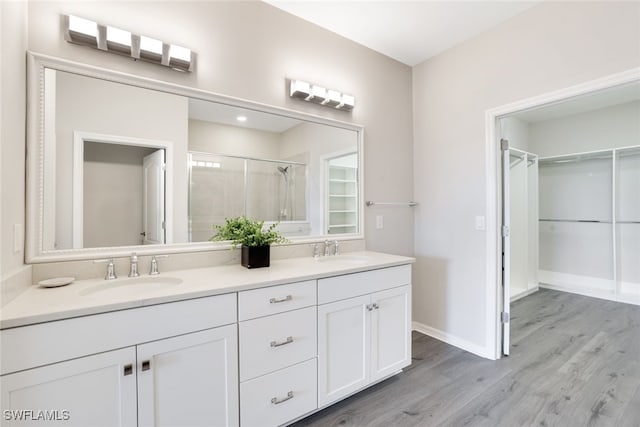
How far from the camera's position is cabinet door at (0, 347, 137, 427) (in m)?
0.94

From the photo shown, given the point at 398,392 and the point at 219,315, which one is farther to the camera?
the point at 398,392

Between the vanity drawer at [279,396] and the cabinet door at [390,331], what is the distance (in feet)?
1.57

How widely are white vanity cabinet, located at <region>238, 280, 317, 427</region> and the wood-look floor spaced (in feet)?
0.81

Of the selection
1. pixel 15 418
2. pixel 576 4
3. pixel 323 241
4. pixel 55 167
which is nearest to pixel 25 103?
pixel 55 167

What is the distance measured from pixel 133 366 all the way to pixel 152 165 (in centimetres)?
106

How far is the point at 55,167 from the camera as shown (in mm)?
1412

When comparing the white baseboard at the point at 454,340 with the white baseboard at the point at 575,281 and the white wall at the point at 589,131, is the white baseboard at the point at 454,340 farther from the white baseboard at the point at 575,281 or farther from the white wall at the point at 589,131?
the white wall at the point at 589,131

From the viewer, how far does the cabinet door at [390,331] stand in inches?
73.2

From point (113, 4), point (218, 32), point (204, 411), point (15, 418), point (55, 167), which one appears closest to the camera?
point (15, 418)

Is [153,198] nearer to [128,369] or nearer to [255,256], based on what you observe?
[255,256]

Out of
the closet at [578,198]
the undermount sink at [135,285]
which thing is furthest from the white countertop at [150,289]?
the closet at [578,198]

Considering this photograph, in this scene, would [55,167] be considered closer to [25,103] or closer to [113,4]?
[25,103]

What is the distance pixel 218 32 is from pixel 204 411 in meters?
2.12

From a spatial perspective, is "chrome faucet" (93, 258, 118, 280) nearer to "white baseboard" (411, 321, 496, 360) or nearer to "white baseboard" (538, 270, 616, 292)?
"white baseboard" (411, 321, 496, 360)
